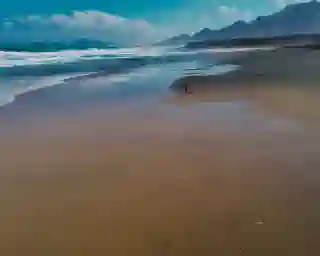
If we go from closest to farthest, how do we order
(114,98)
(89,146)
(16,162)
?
(16,162) < (89,146) < (114,98)

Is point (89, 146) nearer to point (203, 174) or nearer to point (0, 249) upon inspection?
point (203, 174)

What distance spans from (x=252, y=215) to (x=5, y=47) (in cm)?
1573

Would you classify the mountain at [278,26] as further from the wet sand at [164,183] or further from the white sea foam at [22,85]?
the wet sand at [164,183]

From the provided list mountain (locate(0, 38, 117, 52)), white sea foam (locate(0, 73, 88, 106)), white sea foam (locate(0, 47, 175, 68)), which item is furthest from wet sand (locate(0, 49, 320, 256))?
mountain (locate(0, 38, 117, 52))

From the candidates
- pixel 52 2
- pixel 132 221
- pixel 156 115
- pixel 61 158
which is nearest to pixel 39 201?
pixel 132 221

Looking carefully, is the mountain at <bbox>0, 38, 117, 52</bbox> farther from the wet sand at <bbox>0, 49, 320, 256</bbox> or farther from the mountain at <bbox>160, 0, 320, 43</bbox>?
the wet sand at <bbox>0, 49, 320, 256</bbox>

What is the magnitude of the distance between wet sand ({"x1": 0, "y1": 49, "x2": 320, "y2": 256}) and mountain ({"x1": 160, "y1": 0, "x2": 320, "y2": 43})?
1009cm

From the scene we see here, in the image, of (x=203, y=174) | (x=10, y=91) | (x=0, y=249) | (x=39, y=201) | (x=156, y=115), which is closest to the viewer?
(x=0, y=249)

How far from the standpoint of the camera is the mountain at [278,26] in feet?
42.4

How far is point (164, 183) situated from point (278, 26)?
13.5 m

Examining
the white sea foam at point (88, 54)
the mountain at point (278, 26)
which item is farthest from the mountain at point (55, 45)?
the mountain at point (278, 26)

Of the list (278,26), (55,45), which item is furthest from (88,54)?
(278,26)

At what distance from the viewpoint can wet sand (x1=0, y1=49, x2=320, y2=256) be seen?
153cm

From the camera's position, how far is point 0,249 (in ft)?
4.97
